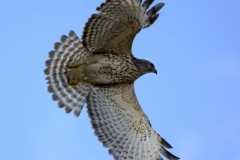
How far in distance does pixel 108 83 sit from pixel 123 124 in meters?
1.00

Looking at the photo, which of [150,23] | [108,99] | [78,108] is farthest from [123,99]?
[150,23]

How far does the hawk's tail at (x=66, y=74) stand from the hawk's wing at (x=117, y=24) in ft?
2.20

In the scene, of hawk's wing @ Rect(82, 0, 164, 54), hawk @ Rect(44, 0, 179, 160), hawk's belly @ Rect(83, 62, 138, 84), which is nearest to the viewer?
hawk's wing @ Rect(82, 0, 164, 54)

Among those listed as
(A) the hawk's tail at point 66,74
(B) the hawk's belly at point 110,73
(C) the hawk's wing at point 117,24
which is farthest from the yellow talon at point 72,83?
(C) the hawk's wing at point 117,24

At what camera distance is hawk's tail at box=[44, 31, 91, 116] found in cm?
1079

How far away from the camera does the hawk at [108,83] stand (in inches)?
392

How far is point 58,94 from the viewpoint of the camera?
11125 millimetres

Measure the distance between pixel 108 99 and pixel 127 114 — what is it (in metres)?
0.52

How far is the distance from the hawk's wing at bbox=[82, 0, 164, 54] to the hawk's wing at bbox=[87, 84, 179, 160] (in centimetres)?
98

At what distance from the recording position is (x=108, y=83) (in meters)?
10.5

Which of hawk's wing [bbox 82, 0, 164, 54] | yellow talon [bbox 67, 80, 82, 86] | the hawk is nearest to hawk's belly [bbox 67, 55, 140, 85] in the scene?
the hawk

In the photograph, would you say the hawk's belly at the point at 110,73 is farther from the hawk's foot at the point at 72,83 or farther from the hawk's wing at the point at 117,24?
the hawk's foot at the point at 72,83

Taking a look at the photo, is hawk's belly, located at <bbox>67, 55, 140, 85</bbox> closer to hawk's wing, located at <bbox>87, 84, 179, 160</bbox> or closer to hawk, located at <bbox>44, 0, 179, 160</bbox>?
hawk, located at <bbox>44, 0, 179, 160</bbox>

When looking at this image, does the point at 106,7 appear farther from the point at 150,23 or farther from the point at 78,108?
the point at 78,108
